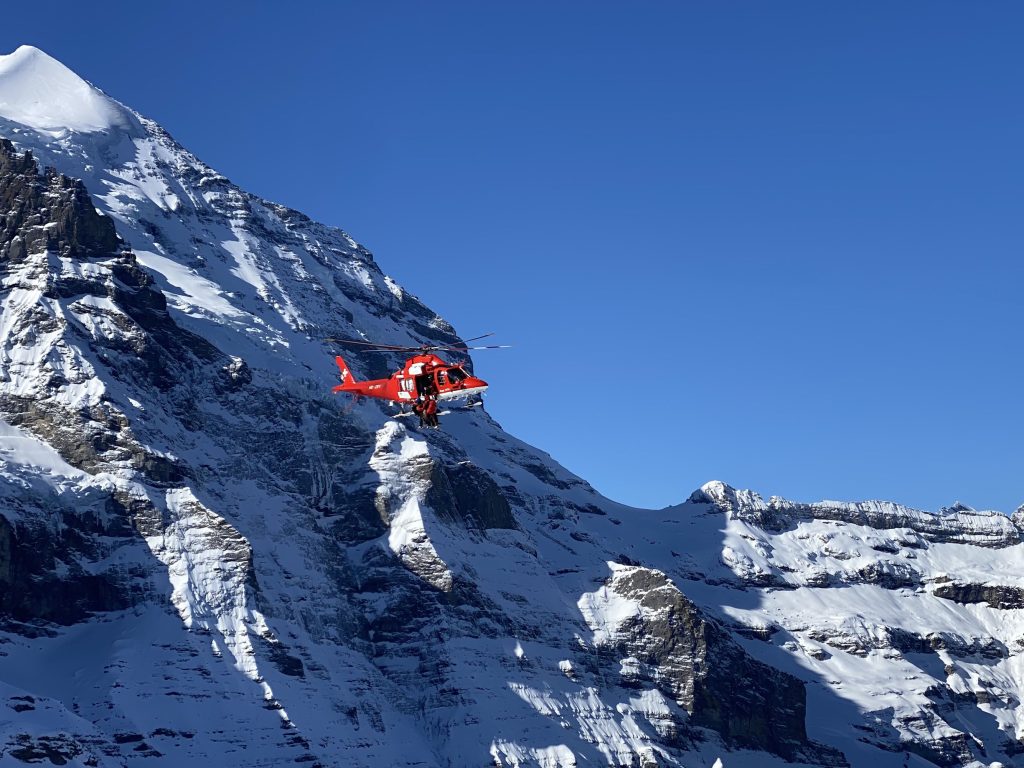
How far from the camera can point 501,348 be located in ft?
501

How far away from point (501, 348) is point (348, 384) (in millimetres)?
42821

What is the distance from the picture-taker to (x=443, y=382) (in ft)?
509

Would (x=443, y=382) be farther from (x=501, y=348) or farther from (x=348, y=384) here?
(x=348, y=384)

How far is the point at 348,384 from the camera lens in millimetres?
191250

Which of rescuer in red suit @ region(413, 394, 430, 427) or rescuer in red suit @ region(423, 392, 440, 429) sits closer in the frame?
rescuer in red suit @ region(423, 392, 440, 429)

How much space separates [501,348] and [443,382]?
6937mm

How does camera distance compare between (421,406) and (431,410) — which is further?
(421,406)

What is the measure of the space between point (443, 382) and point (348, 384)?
3821 cm

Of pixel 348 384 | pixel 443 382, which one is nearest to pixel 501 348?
pixel 443 382

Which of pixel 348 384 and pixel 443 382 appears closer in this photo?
pixel 443 382

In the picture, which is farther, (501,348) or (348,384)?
(348,384)

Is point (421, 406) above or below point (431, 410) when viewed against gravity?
above

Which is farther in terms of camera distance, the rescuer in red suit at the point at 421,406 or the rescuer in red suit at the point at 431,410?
the rescuer in red suit at the point at 421,406

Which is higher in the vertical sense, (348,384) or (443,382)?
(348,384)
